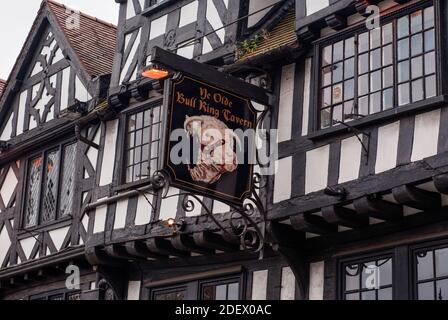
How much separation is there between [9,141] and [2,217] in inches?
52.0

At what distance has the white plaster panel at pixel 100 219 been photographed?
49.5 ft

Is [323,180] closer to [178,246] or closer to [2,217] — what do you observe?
[178,246]

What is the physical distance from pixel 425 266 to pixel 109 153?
19.5ft

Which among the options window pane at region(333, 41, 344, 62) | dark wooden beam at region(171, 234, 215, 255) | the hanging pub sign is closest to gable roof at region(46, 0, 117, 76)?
dark wooden beam at region(171, 234, 215, 255)

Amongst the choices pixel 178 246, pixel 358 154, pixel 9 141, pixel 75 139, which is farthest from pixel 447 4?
pixel 9 141

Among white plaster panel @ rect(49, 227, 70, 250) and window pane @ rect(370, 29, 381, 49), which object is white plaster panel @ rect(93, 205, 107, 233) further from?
window pane @ rect(370, 29, 381, 49)

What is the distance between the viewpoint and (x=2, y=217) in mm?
18109

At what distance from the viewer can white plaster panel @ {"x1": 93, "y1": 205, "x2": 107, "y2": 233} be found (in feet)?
49.5

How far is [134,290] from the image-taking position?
14938 mm

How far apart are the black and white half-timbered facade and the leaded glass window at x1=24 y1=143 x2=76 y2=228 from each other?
3 cm

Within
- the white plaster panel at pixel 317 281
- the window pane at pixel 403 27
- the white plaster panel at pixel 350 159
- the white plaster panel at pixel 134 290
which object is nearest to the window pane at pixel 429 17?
the window pane at pixel 403 27

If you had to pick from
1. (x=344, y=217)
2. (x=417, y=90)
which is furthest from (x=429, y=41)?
(x=344, y=217)

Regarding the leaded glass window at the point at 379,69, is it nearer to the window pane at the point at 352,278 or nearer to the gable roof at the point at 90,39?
the window pane at the point at 352,278

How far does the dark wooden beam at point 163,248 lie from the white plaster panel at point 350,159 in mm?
3012
